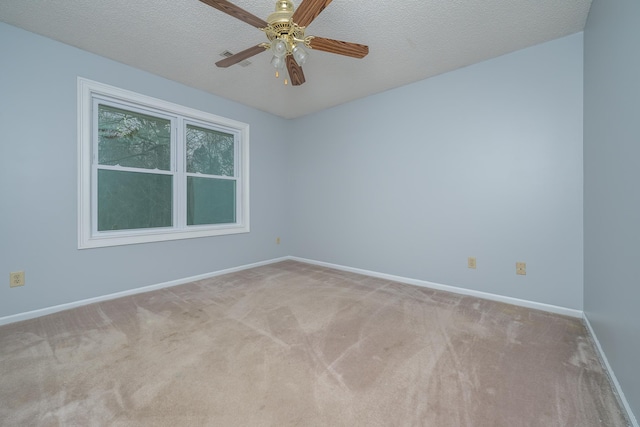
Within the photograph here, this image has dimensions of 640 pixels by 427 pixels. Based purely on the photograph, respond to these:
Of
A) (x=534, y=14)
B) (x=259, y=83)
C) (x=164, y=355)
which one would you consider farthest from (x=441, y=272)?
(x=259, y=83)

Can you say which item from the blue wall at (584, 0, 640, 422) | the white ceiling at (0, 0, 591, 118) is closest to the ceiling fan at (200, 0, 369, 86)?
the white ceiling at (0, 0, 591, 118)

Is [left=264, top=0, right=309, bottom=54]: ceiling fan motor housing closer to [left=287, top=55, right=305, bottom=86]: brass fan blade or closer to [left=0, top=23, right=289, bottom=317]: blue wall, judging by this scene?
[left=287, top=55, right=305, bottom=86]: brass fan blade

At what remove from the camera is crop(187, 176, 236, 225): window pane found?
337 centimetres

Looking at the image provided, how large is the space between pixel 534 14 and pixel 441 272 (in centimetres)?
244

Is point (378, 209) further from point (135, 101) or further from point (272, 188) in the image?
point (135, 101)

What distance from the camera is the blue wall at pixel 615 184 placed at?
3.88 feet

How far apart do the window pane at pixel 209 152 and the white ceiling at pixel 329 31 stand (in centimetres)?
75

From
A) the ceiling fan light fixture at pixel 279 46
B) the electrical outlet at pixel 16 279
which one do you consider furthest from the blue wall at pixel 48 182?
the ceiling fan light fixture at pixel 279 46

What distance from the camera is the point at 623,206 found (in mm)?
1311

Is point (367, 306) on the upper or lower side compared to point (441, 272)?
lower

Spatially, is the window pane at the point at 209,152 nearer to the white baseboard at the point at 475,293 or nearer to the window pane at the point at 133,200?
the window pane at the point at 133,200

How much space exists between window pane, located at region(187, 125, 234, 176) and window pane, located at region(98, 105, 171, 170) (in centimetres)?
29

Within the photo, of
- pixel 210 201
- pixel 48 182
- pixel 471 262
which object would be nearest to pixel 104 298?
pixel 48 182

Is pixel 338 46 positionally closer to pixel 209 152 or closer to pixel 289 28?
pixel 289 28
